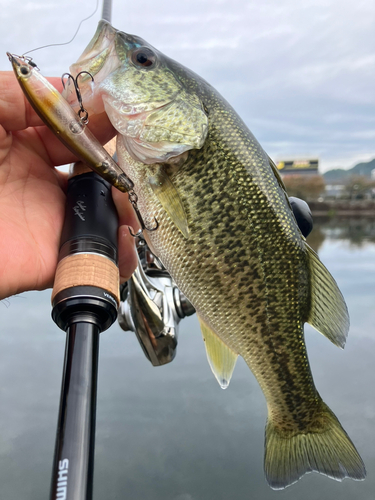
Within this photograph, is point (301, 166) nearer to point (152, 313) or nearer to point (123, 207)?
point (152, 313)

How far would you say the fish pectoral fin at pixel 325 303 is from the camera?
1.50 m

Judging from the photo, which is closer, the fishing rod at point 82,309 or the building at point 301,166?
the fishing rod at point 82,309

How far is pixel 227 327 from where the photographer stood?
4.67 feet

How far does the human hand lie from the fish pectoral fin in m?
0.77

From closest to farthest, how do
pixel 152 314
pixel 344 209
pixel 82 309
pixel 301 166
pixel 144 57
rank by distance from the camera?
pixel 82 309, pixel 144 57, pixel 152 314, pixel 344 209, pixel 301 166

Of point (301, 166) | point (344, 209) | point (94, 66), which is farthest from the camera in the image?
point (301, 166)

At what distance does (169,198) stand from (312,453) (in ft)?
3.74

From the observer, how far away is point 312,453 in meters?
1.50

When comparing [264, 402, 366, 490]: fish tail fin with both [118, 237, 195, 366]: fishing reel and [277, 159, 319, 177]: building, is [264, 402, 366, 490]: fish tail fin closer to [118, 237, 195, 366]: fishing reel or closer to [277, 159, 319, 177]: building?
[118, 237, 195, 366]: fishing reel

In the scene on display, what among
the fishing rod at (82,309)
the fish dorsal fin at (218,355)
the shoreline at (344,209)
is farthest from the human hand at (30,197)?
the shoreline at (344,209)

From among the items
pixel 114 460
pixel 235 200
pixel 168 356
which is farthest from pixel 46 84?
pixel 114 460

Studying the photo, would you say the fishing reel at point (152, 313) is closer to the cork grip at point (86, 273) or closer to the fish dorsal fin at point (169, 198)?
the fish dorsal fin at point (169, 198)

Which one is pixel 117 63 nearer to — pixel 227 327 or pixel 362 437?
pixel 227 327

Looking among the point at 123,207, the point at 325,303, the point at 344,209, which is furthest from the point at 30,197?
the point at 344,209
